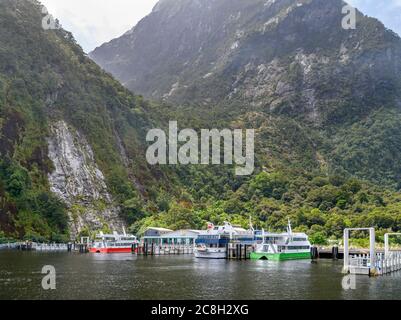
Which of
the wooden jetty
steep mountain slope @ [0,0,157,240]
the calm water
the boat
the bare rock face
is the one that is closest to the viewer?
the calm water

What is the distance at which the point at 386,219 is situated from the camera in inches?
4631

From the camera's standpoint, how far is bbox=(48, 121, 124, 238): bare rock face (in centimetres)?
13138

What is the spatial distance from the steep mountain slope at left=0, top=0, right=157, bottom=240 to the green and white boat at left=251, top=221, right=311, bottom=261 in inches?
1922

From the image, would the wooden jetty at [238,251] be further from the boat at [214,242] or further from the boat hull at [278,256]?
the boat hull at [278,256]

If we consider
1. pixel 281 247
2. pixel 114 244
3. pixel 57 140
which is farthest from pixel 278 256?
pixel 57 140

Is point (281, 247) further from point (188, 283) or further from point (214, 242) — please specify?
point (188, 283)

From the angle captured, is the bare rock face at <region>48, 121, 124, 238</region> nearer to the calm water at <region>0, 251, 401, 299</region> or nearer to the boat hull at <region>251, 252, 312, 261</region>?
the boat hull at <region>251, 252, 312, 261</region>

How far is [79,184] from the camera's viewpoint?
138m

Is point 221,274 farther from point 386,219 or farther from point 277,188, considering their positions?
point 277,188

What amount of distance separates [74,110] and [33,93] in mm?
12472

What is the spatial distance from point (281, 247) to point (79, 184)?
63634mm

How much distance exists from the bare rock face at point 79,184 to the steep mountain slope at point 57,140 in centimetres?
24

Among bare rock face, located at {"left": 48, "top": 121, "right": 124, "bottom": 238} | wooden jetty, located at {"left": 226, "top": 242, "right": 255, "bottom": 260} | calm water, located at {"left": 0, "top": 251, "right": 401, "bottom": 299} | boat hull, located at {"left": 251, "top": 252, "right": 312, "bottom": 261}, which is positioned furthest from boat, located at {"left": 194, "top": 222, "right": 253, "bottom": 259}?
bare rock face, located at {"left": 48, "top": 121, "right": 124, "bottom": 238}
